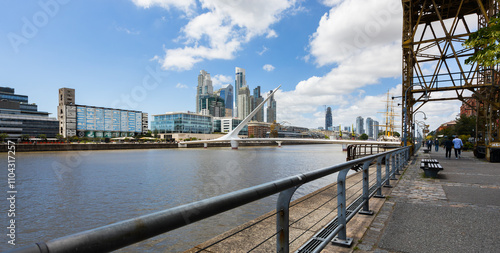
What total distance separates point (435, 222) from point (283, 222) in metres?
4.11

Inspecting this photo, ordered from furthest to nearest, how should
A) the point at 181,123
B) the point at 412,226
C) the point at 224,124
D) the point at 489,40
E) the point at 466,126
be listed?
the point at 224,124 → the point at 181,123 → the point at 466,126 → the point at 489,40 → the point at 412,226

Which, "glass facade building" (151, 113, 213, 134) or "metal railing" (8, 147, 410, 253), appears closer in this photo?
"metal railing" (8, 147, 410, 253)

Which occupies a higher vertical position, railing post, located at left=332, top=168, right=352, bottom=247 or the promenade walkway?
railing post, located at left=332, top=168, right=352, bottom=247

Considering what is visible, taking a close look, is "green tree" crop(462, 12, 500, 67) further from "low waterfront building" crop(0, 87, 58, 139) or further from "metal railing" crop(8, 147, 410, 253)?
"low waterfront building" crop(0, 87, 58, 139)

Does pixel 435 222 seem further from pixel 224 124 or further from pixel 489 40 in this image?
pixel 224 124

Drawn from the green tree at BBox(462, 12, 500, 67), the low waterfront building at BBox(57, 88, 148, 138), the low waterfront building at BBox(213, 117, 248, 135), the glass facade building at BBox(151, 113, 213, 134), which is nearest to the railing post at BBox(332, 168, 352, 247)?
the green tree at BBox(462, 12, 500, 67)

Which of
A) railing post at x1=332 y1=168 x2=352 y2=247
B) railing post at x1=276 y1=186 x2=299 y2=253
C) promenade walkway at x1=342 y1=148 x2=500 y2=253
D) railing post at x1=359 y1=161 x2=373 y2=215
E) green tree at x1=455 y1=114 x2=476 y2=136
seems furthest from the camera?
green tree at x1=455 y1=114 x2=476 y2=136

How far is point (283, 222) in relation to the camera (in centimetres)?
248

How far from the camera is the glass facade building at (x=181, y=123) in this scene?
153625 mm

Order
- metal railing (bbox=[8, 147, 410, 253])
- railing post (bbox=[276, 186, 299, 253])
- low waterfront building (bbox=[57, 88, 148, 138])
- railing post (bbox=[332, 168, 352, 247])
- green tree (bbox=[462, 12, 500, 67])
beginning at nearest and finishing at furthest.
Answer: metal railing (bbox=[8, 147, 410, 253])
railing post (bbox=[276, 186, 299, 253])
railing post (bbox=[332, 168, 352, 247])
green tree (bbox=[462, 12, 500, 67])
low waterfront building (bbox=[57, 88, 148, 138])

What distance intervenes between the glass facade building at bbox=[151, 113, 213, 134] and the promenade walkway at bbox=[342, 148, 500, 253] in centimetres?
15067

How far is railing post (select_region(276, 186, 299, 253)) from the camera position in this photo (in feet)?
8.05

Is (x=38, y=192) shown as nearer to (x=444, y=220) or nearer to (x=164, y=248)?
(x=164, y=248)

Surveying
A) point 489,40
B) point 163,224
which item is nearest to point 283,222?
point 163,224
